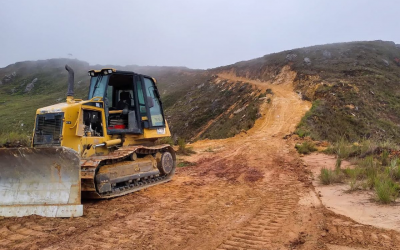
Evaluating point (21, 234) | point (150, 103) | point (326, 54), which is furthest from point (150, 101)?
point (326, 54)

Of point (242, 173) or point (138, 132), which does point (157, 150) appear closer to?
point (138, 132)

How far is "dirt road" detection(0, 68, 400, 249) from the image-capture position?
4.20 m

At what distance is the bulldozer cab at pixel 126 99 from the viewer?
8266mm

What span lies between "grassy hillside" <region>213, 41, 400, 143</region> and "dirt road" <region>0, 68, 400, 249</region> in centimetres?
1157

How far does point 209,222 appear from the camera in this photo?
16.9 ft

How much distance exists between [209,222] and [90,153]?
3511mm

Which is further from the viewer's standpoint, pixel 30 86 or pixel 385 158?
pixel 30 86

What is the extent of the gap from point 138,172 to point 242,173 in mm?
3804

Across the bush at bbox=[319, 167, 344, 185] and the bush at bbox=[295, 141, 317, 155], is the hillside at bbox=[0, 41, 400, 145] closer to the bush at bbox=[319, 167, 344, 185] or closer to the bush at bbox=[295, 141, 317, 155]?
the bush at bbox=[295, 141, 317, 155]

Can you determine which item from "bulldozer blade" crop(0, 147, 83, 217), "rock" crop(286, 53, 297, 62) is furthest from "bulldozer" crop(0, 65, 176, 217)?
"rock" crop(286, 53, 297, 62)

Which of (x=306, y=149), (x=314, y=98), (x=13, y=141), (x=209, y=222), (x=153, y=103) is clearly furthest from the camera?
(x=314, y=98)

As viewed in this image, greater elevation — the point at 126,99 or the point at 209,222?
the point at 126,99

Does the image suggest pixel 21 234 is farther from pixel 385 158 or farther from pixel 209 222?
pixel 385 158

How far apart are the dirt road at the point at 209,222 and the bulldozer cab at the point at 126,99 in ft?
6.24
